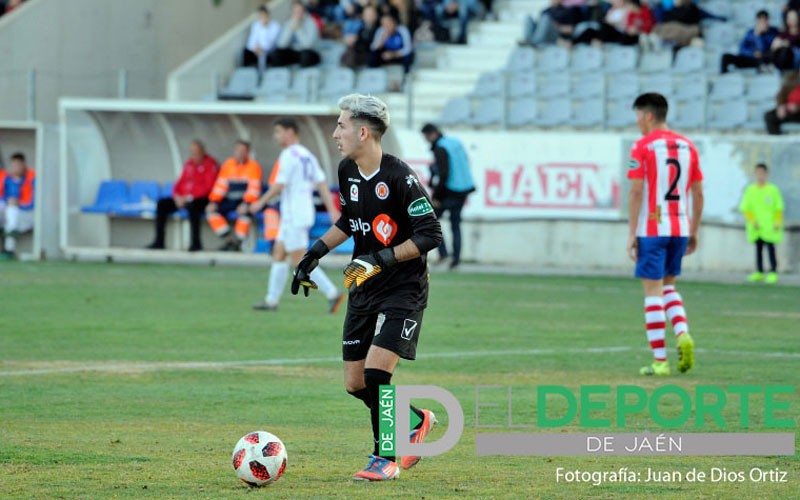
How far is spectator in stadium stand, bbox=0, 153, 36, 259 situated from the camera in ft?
80.9

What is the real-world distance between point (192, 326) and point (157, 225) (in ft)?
34.3

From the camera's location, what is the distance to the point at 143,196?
81.0ft

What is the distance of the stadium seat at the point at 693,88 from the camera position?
2339 centimetres

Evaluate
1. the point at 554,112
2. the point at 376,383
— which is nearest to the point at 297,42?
the point at 554,112

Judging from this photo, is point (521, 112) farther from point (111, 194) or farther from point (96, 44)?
point (96, 44)

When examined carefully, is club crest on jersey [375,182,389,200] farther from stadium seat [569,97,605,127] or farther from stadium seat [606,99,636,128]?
stadium seat [569,97,605,127]

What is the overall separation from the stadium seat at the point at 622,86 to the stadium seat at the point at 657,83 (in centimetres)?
12

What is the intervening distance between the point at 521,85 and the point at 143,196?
22.2ft

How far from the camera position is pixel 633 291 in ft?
62.5

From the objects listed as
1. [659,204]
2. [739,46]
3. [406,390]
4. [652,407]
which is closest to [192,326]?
[659,204]

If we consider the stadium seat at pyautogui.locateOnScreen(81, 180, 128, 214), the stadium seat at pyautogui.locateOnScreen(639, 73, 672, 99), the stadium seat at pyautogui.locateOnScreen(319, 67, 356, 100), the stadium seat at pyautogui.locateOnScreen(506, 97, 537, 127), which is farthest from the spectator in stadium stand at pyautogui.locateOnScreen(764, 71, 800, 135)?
the stadium seat at pyautogui.locateOnScreen(81, 180, 128, 214)

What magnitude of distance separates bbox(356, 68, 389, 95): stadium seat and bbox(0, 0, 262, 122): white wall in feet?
18.5

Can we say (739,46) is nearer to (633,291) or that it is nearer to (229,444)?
(633,291)

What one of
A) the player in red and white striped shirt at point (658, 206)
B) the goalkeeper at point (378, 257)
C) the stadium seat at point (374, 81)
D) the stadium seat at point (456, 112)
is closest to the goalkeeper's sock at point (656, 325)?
the player in red and white striped shirt at point (658, 206)
